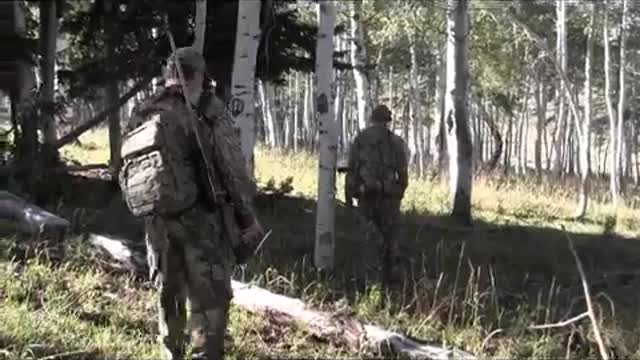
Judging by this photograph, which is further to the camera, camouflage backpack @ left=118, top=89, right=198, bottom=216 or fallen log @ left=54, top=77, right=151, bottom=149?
fallen log @ left=54, top=77, right=151, bottom=149

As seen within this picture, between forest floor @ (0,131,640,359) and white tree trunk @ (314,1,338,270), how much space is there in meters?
0.25

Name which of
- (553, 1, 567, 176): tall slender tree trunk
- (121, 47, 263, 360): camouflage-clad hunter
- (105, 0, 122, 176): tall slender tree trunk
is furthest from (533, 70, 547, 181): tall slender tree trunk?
(121, 47, 263, 360): camouflage-clad hunter

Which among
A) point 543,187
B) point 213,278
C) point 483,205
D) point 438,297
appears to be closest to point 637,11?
point 543,187

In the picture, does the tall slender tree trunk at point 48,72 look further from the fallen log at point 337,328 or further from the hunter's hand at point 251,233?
the hunter's hand at point 251,233

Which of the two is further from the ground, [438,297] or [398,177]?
[398,177]

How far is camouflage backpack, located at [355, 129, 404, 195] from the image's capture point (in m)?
8.81

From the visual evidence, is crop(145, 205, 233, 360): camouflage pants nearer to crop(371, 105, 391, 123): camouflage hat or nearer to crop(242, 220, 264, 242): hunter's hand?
crop(242, 220, 264, 242): hunter's hand

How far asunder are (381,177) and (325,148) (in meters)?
0.63

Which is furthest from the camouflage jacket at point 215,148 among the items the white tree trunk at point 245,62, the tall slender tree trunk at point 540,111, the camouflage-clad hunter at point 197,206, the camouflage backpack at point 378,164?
the tall slender tree trunk at point 540,111

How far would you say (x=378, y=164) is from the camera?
8.80m

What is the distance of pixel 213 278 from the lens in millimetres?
4930

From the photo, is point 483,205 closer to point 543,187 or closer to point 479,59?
point 543,187

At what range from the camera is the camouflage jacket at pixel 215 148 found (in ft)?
15.9

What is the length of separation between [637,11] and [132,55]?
1043 inches
